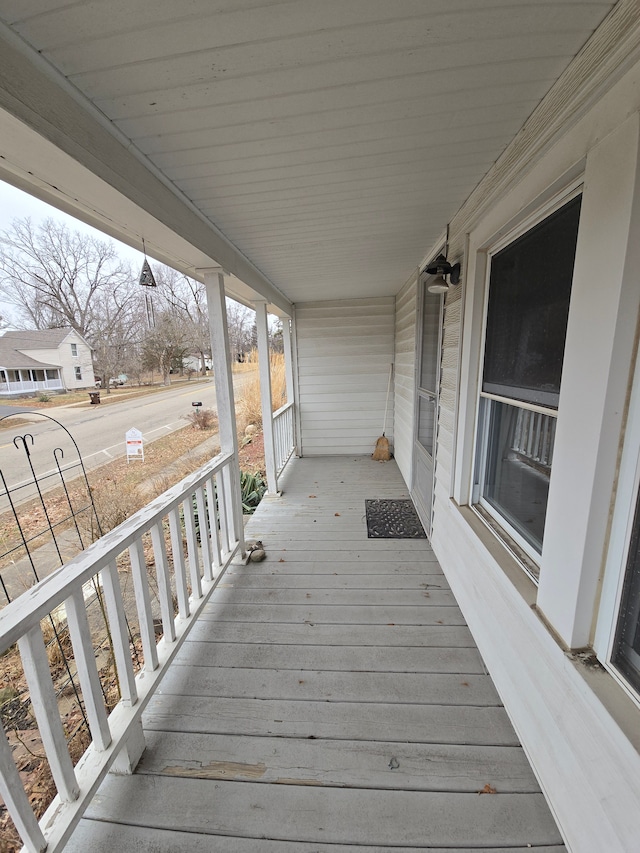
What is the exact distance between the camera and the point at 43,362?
1.38m

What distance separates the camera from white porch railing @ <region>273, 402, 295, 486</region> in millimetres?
4238

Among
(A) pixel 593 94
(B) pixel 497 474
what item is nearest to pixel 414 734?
(B) pixel 497 474

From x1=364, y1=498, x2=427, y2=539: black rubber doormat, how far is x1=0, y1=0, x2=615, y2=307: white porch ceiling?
2412 mm

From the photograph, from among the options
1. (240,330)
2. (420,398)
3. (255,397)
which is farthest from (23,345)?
(240,330)

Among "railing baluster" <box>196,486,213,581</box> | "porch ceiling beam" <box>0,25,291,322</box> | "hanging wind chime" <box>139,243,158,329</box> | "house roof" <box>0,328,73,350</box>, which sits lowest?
"railing baluster" <box>196,486,213,581</box>

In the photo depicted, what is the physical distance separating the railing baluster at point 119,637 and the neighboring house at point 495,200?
1406mm

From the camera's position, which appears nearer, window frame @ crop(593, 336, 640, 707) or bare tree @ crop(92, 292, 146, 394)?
window frame @ crop(593, 336, 640, 707)

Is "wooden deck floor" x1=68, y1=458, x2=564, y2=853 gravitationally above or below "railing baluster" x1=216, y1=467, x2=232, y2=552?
A: below

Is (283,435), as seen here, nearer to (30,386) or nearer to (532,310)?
(30,386)

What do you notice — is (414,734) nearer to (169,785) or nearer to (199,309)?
(169,785)

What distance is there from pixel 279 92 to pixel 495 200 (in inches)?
41.3

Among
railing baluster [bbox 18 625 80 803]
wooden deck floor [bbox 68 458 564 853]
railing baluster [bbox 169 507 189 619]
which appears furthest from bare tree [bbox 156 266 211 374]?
railing baluster [bbox 18 625 80 803]

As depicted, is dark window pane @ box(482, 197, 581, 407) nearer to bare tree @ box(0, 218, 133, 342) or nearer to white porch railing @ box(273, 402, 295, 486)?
bare tree @ box(0, 218, 133, 342)

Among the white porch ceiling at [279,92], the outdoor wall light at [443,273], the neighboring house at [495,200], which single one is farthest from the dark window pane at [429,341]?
the white porch ceiling at [279,92]
